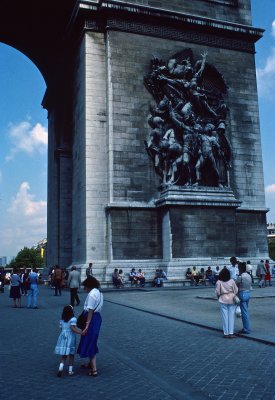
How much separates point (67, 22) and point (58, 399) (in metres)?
30.1

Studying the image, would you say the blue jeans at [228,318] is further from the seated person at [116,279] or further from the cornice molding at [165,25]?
the cornice molding at [165,25]

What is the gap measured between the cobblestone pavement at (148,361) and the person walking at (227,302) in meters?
0.29

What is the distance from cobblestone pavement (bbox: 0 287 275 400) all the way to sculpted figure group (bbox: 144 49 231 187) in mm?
12942

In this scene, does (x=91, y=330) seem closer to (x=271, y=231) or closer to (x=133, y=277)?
(x=133, y=277)

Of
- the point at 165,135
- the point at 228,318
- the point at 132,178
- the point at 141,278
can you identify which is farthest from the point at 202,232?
the point at 228,318

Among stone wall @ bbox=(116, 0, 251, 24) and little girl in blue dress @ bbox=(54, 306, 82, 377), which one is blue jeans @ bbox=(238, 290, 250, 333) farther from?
stone wall @ bbox=(116, 0, 251, 24)

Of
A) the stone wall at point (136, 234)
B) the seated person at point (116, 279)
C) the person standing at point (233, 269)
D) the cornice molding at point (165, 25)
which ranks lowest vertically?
the seated person at point (116, 279)

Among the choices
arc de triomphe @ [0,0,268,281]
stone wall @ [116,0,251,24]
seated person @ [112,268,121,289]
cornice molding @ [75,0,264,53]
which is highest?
stone wall @ [116,0,251,24]

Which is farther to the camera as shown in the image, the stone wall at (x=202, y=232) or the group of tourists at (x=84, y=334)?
the stone wall at (x=202, y=232)

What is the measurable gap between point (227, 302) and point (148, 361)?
2.93 metres

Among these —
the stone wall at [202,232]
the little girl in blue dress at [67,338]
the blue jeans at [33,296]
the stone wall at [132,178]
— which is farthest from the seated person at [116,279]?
the little girl in blue dress at [67,338]

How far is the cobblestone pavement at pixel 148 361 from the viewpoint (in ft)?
20.6

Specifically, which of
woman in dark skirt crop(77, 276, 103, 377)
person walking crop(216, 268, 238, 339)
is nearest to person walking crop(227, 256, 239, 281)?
person walking crop(216, 268, 238, 339)

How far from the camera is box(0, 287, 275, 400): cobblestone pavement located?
629 centimetres
